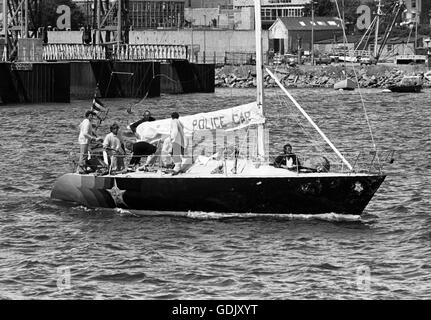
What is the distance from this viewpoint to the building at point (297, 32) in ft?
603

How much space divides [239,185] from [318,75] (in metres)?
117

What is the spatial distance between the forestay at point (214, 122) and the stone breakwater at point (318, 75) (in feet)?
331

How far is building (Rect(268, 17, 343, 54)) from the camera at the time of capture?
184 m

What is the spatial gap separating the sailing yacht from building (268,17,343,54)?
149777mm

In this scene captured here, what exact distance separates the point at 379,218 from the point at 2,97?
58.3 meters

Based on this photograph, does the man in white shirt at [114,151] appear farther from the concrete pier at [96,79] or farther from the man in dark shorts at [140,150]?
the concrete pier at [96,79]

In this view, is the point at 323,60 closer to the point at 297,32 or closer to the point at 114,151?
the point at 297,32

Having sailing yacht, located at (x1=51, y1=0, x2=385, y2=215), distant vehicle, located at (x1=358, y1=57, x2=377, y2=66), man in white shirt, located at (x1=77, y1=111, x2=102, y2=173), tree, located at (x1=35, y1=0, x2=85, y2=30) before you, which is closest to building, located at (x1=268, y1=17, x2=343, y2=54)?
distant vehicle, located at (x1=358, y1=57, x2=377, y2=66)

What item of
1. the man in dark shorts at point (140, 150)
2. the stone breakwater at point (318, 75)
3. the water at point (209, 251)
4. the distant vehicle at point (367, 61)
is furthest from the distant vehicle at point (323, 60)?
the man in dark shorts at point (140, 150)

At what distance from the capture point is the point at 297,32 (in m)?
184

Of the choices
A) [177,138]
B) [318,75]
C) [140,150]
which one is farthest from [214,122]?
[318,75]
